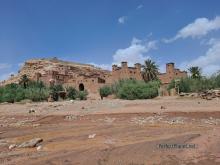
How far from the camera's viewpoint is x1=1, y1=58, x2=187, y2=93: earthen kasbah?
70.1m

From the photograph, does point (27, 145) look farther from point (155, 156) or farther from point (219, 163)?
point (219, 163)

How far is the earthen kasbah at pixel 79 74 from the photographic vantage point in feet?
230

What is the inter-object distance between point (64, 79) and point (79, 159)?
80053 millimetres

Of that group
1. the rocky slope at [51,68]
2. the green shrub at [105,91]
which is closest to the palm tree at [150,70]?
the green shrub at [105,91]

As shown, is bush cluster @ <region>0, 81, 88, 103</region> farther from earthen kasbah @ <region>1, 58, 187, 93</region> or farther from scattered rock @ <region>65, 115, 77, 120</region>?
scattered rock @ <region>65, 115, 77, 120</region>

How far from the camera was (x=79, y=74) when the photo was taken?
9069cm

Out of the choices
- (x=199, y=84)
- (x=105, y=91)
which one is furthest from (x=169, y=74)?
(x=199, y=84)

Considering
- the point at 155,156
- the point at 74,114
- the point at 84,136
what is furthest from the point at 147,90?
the point at 155,156

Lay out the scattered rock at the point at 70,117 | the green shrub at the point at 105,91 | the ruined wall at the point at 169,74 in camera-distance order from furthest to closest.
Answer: the ruined wall at the point at 169,74, the green shrub at the point at 105,91, the scattered rock at the point at 70,117

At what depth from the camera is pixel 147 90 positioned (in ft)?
137

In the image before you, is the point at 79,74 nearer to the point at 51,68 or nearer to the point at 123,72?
the point at 51,68

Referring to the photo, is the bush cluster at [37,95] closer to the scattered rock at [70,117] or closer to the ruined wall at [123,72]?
the ruined wall at [123,72]

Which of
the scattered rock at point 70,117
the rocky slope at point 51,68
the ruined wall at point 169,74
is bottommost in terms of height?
the scattered rock at point 70,117

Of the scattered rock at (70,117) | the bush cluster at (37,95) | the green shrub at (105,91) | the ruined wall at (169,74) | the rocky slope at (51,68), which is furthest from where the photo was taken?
the rocky slope at (51,68)
